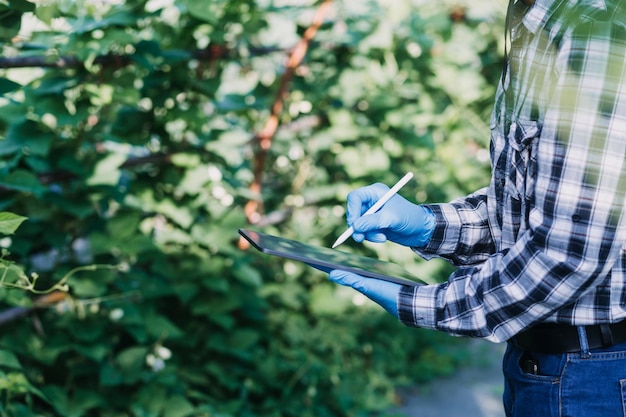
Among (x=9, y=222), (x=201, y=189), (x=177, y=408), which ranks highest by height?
(x=9, y=222)

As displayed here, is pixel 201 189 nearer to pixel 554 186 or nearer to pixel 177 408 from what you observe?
pixel 177 408

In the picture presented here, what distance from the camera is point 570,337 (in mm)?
1290

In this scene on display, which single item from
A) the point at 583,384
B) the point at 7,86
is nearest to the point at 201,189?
the point at 7,86

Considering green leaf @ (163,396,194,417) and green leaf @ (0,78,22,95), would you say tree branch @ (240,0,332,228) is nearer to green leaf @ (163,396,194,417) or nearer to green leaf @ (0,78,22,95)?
green leaf @ (163,396,194,417)

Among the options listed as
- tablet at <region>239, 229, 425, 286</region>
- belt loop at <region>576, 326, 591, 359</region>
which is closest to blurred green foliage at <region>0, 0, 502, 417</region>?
tablet at <region>239, 229, 425, 286</region>

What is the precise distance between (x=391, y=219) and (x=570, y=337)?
16.7 inches

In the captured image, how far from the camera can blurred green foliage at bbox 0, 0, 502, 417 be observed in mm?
2275

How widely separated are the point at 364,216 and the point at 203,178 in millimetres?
1294

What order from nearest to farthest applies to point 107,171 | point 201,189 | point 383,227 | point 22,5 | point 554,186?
point 554,186, point 383,227, point 22,5, point 107,171, point 201,189

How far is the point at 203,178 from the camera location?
8.80ft

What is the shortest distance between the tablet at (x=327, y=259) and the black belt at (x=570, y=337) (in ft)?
0.79

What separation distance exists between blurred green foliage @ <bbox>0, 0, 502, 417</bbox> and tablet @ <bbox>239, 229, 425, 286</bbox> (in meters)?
0.74

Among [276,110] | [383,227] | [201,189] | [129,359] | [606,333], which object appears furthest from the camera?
[276,110]

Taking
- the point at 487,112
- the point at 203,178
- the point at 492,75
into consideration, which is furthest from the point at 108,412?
the point at 492,75
